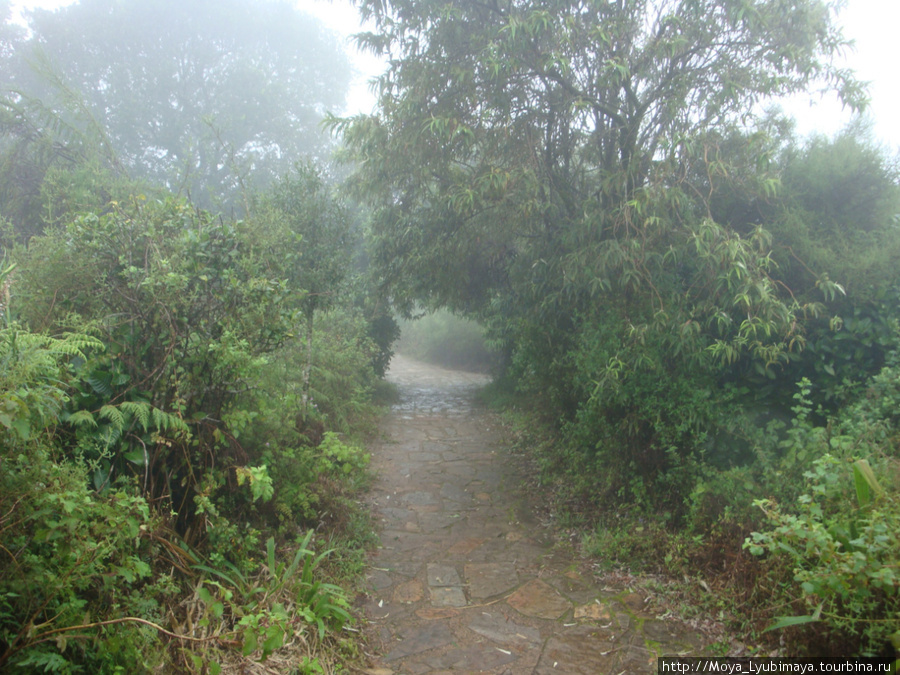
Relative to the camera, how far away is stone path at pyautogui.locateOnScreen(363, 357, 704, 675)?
326 centimetres

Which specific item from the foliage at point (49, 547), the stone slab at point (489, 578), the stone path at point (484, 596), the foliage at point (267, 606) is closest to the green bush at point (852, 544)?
the stone path at point (484, 596)

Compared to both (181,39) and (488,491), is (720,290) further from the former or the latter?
(181,39)

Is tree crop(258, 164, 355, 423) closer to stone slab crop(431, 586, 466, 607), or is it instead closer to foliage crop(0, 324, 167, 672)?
stone slab crop(431, 586, 466, 607)

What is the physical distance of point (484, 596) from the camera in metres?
4.06

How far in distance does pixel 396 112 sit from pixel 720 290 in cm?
383

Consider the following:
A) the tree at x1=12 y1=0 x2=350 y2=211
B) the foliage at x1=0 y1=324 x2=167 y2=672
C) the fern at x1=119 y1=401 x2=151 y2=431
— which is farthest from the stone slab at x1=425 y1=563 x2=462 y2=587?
the tree at x1=12 y1=0 x2=350 y2=211

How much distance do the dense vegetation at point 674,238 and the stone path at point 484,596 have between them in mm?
572

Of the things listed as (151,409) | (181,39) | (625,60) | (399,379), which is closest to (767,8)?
(625,60)

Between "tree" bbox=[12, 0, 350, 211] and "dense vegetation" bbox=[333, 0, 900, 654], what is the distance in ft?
53.5

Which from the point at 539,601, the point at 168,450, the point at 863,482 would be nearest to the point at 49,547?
the point at 168,450

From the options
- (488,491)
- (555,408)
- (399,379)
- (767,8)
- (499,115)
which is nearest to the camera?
(767,8)

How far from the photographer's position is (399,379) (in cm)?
1656

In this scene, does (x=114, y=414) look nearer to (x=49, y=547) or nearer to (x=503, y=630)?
(x=49, y=547)

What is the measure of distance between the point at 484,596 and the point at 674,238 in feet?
11.4
